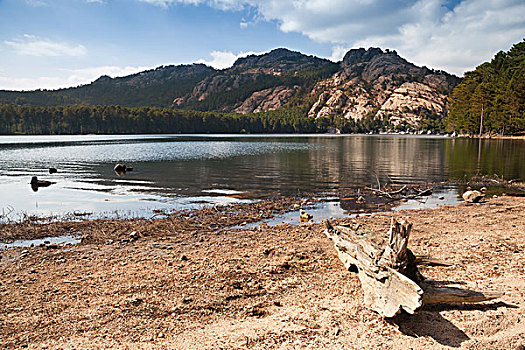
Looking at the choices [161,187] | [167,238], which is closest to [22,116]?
[161,187]

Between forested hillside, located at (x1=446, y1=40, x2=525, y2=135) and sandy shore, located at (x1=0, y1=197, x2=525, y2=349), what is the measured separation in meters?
106

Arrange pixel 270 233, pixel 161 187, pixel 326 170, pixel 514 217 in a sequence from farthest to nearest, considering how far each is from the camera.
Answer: pixel 326 170
pixel 161 187
pixel 514 217
pixel 270 233

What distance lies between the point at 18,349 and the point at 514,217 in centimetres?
1925

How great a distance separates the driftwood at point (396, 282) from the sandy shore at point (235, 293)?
0.97ft

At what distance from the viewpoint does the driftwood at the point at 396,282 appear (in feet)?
20.8

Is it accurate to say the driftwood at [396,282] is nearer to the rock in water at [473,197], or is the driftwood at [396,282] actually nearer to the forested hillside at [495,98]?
the rock in water at [473,197]

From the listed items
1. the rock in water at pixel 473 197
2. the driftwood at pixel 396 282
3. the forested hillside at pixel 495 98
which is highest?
the forested hillside at pixel 495 98

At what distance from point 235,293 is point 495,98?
12011 centimetres

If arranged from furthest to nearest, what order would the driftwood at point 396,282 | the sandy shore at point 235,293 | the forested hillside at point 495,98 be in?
1. the forested hillside at point 495,98
2. the sandy shore at point 235,293
3. the driftwood at point 396,282

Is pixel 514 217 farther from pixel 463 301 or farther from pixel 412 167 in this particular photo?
pixel 412 167

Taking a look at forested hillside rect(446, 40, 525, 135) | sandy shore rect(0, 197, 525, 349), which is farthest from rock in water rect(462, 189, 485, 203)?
forested hillside rect(446, 40, 525, 135)

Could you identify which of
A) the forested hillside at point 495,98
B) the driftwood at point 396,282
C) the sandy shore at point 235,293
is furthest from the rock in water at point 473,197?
the forested hillside at point 495,98

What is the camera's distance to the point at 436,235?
1332 cm

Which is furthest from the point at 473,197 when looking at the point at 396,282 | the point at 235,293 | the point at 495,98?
the point at 495,98
